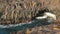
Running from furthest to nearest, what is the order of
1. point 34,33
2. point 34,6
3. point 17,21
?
1. point 34,6
2. point 17,21
3. point 34,33

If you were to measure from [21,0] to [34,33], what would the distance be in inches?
45.7

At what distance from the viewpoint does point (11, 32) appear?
4.39 meters

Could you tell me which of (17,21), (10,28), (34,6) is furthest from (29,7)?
(10,28)

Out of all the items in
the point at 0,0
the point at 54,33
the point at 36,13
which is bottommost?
the point at 54,33

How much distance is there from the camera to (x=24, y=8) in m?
4.95

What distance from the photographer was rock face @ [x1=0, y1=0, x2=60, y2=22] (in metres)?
4.80

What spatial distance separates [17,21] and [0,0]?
820mm

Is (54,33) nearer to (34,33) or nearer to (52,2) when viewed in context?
(34,33)

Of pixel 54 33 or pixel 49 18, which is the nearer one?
pixel 54 33

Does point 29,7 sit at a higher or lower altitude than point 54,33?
higher

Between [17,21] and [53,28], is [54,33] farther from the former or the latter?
[17,21]

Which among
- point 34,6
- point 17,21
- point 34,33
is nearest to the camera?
point 34,33

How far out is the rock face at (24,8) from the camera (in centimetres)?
480

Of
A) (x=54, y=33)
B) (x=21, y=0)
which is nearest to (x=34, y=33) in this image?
(x=54, y=33)
